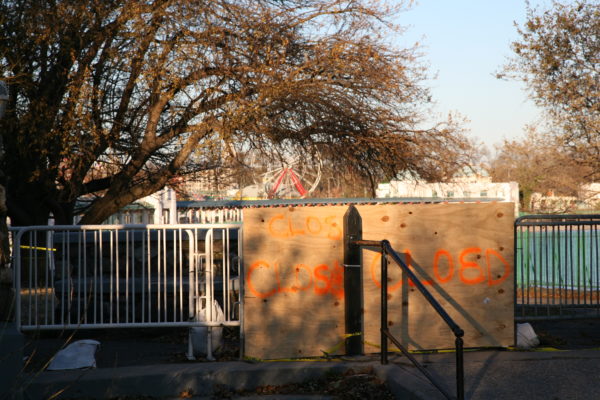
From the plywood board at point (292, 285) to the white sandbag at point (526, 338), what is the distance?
1.97 metres

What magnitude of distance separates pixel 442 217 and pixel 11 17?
860 cm

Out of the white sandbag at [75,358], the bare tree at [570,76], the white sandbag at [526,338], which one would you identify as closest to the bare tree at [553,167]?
the bare tree at [570,76]

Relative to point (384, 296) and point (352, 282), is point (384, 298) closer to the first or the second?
point (384, 296)

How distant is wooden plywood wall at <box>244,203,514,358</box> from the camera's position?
7031 millimetres

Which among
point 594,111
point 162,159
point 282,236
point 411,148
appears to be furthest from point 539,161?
point 282,236

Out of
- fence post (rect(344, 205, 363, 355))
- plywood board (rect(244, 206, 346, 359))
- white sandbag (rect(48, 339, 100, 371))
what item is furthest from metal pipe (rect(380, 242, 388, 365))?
white sandbag (rect(48, 339, 100, 371))

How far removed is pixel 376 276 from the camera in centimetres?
713

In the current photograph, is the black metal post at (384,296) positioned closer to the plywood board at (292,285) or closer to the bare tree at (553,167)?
the plywood board at (292,285)

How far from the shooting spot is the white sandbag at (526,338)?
7.55m

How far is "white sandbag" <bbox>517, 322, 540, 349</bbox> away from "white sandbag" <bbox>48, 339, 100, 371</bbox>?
14.2 feet

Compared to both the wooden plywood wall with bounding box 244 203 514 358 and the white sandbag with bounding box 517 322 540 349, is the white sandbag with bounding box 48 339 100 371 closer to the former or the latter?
the wooden plywood wall with bounding box 244 203 514 358

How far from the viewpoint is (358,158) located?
14.6 meters

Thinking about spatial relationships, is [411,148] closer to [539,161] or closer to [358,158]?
[358,158]

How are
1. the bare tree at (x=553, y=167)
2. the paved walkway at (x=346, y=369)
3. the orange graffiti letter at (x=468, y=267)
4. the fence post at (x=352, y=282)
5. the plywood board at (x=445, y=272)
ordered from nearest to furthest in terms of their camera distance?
the paved walkway at (x=346, y=369) < the fence post at (x=352, y=282) < the plywood board at (x=445, y=272) < the orange graffiti letter at (x=468, y=267) < the bare tree at (x=553, y=167)
